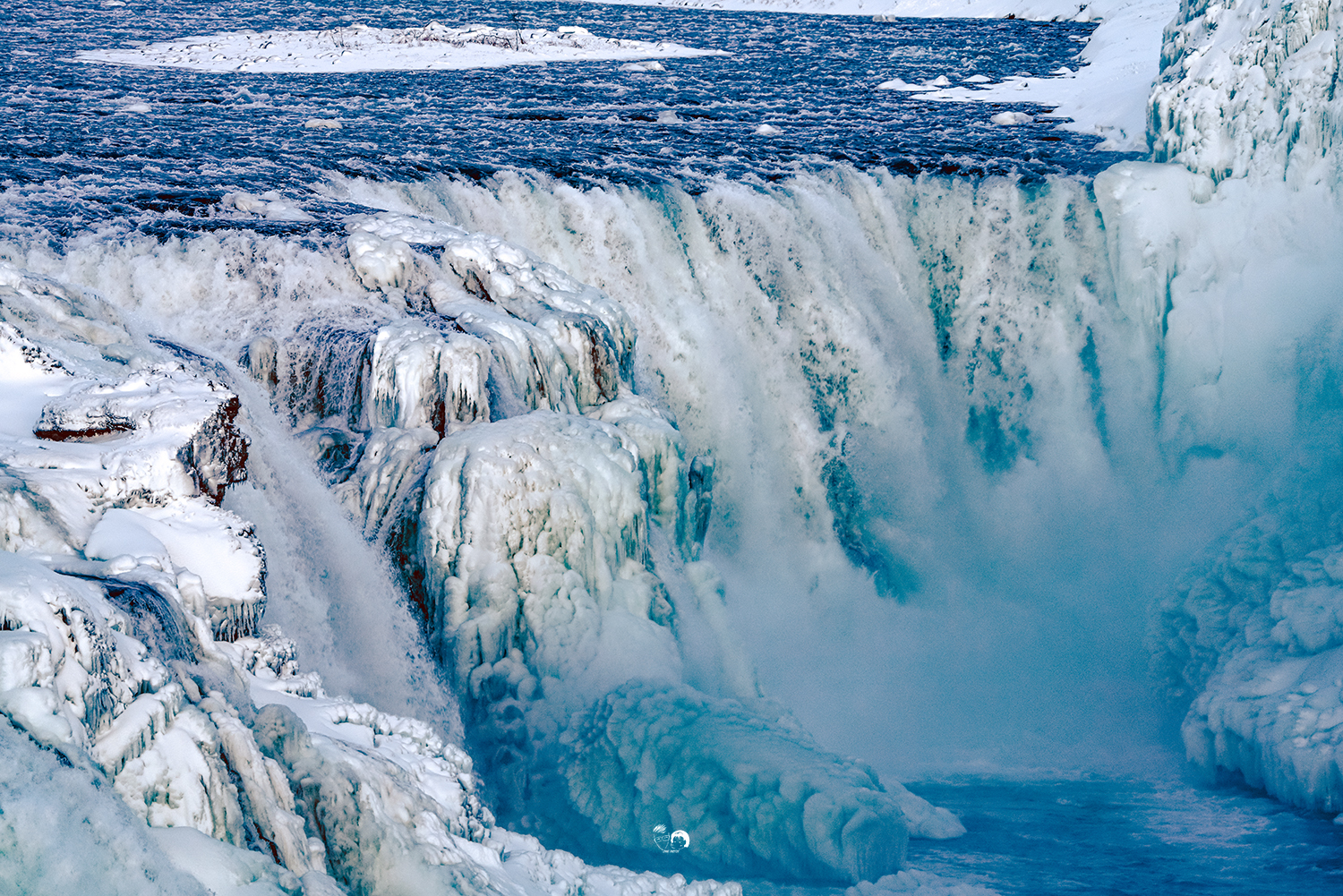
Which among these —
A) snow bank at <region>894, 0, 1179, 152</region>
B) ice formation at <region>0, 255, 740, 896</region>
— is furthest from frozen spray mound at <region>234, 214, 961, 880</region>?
snow bank at <region>894, 0, 1179, 152</region>

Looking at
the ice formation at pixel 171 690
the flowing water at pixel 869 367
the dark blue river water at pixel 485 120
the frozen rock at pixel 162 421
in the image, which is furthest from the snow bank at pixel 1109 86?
the ice formation at pixel 171 690

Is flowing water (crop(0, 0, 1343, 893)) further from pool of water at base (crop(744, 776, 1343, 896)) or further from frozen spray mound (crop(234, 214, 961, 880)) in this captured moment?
frozen spray mound (crop(234, 214, 961, 880))

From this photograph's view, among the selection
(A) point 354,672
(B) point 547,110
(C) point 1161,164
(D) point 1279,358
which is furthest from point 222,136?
(D) point 1279,358

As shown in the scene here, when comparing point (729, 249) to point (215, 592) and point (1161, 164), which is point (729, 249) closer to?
point (1161, 164)

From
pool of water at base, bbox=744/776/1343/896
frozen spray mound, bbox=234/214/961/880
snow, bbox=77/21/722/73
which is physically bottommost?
pool of water at base, bbox=744/776/1343/896

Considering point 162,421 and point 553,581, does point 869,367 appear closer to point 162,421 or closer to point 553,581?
point 553,581

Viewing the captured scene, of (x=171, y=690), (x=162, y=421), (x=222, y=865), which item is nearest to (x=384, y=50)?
(x=162, y=421)

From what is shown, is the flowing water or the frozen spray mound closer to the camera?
the frozen spray mound
